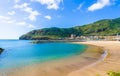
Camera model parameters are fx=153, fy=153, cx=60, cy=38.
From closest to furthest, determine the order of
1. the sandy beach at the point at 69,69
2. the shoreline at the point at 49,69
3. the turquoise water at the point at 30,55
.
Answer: the sandy beach at the point at 69,69 < the shoreline at the point at 49,69 < the turquoise water at the point at 30,55

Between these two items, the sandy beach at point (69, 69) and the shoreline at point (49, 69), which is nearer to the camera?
the sandy beach at point (69, 69)

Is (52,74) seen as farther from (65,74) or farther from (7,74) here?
(7,74)

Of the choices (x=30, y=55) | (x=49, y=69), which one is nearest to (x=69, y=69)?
(x=49, y=69)

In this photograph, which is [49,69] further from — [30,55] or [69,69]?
[30,55]

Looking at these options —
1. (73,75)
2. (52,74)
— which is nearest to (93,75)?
(73,75)

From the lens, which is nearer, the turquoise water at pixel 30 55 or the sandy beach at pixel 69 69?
the sandy beach at pixel 69 69

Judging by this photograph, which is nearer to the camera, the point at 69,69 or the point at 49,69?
the point at 69,69

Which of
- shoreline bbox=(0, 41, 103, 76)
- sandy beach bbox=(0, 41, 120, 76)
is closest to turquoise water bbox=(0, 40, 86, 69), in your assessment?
shoreline bbox=(0, 41, 103, 76)

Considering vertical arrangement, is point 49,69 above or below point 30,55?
above

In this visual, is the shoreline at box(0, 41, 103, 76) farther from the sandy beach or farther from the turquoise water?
the turquoise water

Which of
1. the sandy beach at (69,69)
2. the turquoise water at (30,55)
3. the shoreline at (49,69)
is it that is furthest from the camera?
the turquoise water at (30,55)

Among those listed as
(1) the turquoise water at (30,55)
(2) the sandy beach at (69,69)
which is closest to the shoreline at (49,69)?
(2) the sandy beach at (69,69)

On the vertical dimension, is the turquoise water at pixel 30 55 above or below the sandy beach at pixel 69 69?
below

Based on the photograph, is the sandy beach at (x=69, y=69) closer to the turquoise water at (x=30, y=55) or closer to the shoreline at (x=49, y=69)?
the shoreline at (x=49, y=69)
